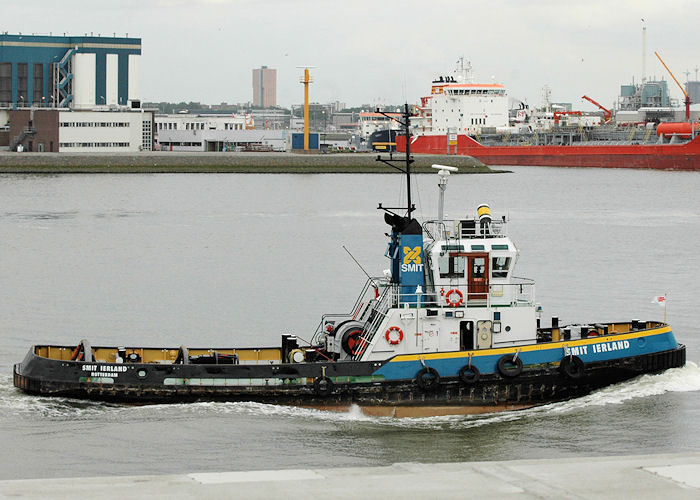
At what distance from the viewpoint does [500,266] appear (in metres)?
18.8

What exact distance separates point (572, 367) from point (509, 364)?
1128 millimetres

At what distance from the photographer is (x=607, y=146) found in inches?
4038

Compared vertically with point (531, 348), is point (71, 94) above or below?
above

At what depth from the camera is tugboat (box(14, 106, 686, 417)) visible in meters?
18.4

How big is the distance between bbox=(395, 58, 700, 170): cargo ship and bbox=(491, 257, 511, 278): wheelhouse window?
82070 millimetres

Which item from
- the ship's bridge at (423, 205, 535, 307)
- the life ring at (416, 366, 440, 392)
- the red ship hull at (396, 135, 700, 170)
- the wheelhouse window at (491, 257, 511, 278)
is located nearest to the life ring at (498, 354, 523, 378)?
the ship's bridge at (423, 205, 535, 307)

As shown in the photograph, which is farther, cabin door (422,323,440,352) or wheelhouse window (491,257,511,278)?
wheelhouse window (491,257,511,278)

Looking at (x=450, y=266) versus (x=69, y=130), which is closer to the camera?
(x=450, y=266)

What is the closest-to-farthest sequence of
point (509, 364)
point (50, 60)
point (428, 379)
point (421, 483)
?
point (421, 483) < point (428, 379) < point (509, 364) < point (50, 60)

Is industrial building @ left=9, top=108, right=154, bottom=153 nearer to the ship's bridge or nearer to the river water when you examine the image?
the river water

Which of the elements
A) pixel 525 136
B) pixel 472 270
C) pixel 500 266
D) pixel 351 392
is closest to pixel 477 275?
pixel 472 270

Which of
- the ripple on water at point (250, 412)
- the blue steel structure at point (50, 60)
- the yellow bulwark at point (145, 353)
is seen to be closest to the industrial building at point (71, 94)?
the blue steel structure at point (50, 60)

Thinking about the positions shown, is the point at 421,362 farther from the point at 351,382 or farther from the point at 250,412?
the point at 250,412

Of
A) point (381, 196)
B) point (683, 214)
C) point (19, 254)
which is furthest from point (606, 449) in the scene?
point (381, 196)
